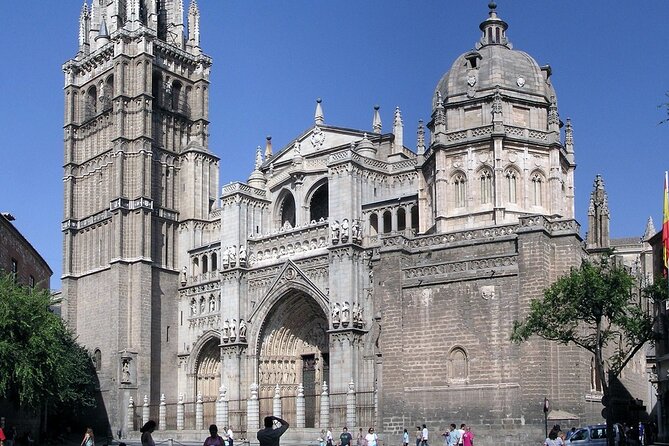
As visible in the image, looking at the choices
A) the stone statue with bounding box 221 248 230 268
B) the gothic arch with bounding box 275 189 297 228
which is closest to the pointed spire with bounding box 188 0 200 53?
the gothic arch with bounding box 275 189 297 228

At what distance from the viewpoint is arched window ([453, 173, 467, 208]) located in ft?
150

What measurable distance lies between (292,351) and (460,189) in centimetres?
1474

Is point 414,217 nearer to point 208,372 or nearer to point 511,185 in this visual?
point 511,185

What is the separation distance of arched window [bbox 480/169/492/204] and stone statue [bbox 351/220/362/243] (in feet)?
22.5

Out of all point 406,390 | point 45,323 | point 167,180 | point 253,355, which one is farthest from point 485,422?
point 167,180

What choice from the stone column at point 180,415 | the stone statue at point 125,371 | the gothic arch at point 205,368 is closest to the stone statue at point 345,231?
the gothic arch at point 205,368

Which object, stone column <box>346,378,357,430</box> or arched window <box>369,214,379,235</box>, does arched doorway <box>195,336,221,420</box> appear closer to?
arched window <box>369,214,379,235</box>

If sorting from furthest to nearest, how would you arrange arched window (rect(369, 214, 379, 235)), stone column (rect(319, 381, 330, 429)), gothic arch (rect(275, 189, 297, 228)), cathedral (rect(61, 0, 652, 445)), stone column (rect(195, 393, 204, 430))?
1. gothic arch (rect(275, 189, 297, 228))
2. stone column (rect(195, 393, 204, 430))
3. arched window (rect(369, 214, 379, 235))
4. stone column (rect(319, 381, 330, 429))
5. cathedral (rect(61, 0, 652, 445))

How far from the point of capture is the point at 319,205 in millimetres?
57094

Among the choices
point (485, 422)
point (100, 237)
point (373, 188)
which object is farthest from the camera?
point (100, 237)

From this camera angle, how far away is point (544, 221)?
37.0 metres

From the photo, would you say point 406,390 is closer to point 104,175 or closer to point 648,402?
point 648,402

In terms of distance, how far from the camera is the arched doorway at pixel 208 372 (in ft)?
191

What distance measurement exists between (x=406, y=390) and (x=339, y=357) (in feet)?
30.9
